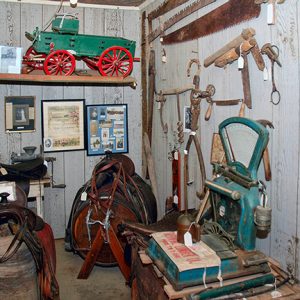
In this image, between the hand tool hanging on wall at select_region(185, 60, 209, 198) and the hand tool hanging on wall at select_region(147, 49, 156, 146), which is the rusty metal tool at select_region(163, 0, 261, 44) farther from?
the hand tool hanging on wall at select_region(147, 49, 156, 146)

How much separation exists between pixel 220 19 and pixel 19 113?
2156 mm

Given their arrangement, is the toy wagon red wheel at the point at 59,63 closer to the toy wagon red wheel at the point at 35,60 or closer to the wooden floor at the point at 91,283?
the toy wagon red wheel at the point at 35,60

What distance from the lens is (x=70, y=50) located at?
2.94 m

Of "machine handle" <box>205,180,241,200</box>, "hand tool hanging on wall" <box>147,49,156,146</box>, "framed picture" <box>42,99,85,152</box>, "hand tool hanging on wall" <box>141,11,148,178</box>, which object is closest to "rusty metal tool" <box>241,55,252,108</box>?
"machine handle" <box>205,180,241,200</box>

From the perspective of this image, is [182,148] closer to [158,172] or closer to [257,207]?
[158,172]

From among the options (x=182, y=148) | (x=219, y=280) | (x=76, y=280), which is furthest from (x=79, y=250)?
(x=219, y=280)

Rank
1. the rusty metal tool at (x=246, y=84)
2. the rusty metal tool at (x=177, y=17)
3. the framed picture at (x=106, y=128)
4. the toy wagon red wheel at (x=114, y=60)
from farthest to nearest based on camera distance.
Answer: the framed picture at (x=106, y=128), the toy wagon red wheel at (x=114, y=60), the rusty metal tool at (x=177, y=17), the rusty metal tool at (x=246, y=84)

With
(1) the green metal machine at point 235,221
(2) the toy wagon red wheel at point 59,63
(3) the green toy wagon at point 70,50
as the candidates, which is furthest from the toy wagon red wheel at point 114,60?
(1) the green metal machine at point 235,221

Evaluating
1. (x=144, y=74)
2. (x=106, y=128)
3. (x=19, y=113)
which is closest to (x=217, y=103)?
(x=144, y=74)

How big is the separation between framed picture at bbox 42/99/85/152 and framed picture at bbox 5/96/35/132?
111mm

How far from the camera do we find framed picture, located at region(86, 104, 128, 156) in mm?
3848

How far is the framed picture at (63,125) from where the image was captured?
3.72 meters

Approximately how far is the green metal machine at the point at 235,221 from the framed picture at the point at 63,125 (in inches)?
83.7

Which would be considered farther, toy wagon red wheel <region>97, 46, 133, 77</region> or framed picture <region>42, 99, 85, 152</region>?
framed picture <region>42, 99, 85, 152</region>
